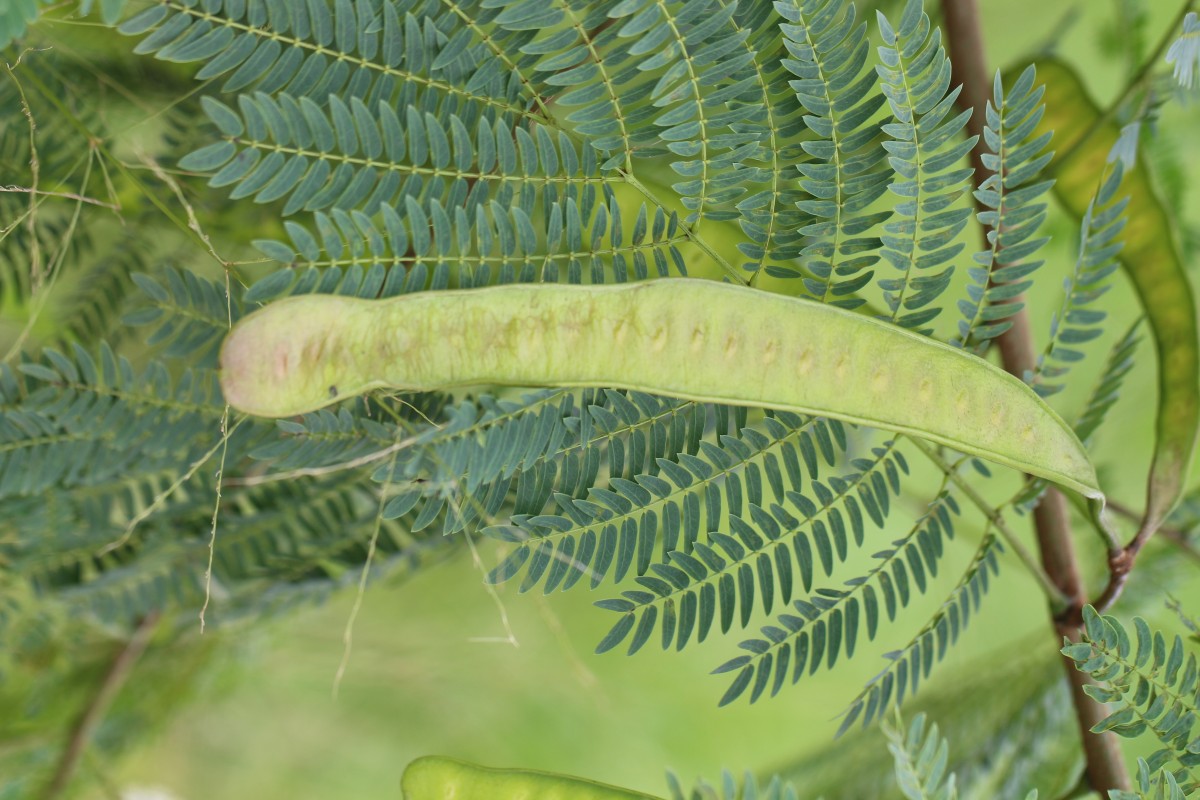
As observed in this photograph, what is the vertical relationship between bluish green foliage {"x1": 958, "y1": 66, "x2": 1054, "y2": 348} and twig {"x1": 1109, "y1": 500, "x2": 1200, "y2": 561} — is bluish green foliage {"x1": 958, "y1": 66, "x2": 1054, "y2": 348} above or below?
above

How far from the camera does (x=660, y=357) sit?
343 mm

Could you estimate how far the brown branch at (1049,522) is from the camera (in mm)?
457

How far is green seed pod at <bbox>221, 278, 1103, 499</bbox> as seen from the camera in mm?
341

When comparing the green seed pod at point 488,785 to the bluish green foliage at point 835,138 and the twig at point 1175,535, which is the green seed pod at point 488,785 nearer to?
the bluish green foliage at point 835,138

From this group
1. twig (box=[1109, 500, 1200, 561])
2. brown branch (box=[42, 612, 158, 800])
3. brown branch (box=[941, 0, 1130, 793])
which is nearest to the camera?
brown branch (box=[941, 0, 1130, 793])

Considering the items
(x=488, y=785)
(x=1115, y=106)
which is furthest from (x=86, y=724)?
(x=1115, y=106)

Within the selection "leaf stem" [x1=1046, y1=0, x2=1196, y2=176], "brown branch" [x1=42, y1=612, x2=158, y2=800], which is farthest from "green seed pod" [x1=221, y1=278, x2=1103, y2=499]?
"brown branch" [x1=42, y1=612, x2=158, y2=800]

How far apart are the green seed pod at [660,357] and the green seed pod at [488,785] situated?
0.18m

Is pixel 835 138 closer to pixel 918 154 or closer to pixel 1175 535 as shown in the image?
pixel 918 154

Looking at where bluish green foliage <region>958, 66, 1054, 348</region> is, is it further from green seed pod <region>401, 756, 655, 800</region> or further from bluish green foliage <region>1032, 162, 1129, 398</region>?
green seed pod <region>401, 756, 655, 800</region>

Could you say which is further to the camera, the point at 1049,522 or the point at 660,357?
the point at 1049,522

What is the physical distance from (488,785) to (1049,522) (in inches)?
14.5

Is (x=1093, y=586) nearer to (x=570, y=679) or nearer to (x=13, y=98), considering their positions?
(x=570, y=679)

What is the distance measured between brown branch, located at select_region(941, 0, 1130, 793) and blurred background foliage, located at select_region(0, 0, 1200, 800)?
0.18 meters
